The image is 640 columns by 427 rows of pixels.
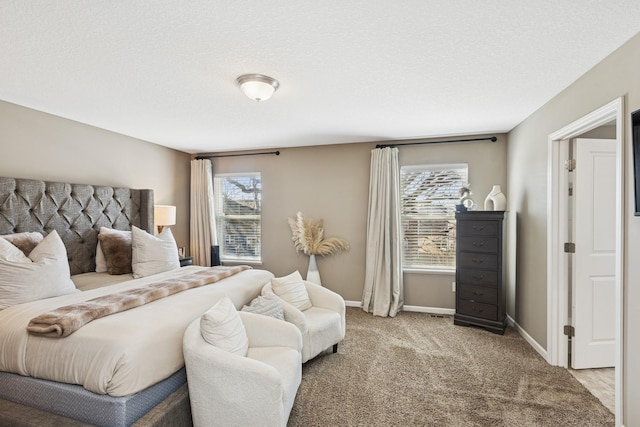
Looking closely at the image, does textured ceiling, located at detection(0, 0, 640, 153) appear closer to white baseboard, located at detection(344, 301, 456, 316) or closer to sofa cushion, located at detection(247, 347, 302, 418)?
sofa cushion, located at detection(247, 347, 302, 418)

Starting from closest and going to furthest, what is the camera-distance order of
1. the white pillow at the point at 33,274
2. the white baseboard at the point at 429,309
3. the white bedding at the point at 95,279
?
the white pillow at the point at 33,274
the white bedding at the point at 95,279
the white baseboard at the point at 429,309

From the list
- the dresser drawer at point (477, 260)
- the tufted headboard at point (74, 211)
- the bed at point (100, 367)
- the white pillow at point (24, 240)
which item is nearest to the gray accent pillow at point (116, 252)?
the tufted headboard at point (74, 211)

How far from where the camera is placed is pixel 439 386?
8.21 feet

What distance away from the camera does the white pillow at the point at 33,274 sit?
2.10 m

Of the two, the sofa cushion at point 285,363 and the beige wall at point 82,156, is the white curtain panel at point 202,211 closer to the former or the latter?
the beige wall at point 82,156

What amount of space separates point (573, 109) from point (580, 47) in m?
0.71

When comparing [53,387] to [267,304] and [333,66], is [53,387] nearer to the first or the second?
[267,304]

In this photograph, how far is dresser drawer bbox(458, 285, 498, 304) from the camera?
364 centimetres

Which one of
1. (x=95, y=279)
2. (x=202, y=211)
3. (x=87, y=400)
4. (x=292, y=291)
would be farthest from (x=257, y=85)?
(x=202, y=211)

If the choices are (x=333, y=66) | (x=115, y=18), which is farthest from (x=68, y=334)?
(x=333, y=66)

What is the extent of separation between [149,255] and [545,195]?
3991mm

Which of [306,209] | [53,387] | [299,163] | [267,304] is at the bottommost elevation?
[53,387]

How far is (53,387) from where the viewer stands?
1670 mm

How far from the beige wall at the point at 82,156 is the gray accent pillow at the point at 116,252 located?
79 centimetres
